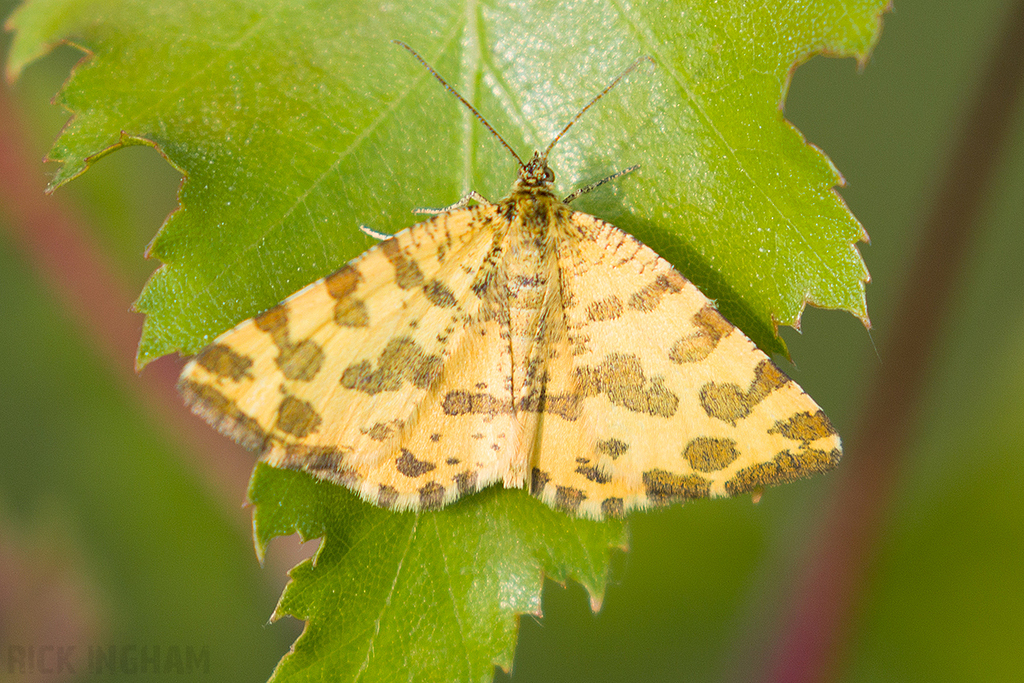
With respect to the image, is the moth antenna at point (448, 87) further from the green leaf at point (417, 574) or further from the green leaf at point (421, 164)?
the green leaf at point (417, 574)

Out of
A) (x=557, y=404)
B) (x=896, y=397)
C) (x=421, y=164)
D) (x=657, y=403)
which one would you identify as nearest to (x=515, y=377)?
(x=557, y=404)

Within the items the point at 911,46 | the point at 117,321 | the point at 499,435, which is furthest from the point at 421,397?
the point at 911,46

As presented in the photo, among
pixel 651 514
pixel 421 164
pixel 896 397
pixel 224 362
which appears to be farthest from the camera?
pixel 651 514

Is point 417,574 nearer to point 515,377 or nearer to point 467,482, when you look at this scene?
point 467,482

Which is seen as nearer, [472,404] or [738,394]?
[738,394]

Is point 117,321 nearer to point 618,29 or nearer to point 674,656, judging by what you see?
point 618,29

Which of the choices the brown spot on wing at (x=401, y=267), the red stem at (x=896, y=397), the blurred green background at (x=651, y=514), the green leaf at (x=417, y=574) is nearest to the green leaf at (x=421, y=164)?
the green leaf at (x=417, y=574)

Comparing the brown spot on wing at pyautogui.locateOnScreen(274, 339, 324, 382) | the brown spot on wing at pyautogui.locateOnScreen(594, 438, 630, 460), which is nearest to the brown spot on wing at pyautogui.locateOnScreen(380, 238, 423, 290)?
the brown spot on wing at pyautogui.locateOnScreen(274, 339, 324, 382)
